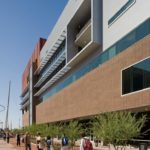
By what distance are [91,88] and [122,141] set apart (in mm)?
27365

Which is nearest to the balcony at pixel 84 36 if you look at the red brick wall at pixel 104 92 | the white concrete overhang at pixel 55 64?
the red brick wall at pixel 104 92

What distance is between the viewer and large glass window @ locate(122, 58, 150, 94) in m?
32.7

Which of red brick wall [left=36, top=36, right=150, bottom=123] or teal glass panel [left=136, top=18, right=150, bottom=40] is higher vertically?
teal glass panel [left=136, top=18, right=150, bottom=40]

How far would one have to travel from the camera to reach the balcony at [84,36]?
54.4 metres

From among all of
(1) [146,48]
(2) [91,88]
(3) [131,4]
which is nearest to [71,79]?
(2) [91,88]

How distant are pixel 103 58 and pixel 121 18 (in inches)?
209

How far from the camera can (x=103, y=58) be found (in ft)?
147

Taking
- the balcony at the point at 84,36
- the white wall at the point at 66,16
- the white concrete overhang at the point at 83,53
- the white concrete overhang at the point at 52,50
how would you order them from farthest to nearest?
the white concrete overhang at the point at 52,50 < the white wall at the point at 66,16 < the balcony at the point at 84,36 < the white concrete overhang at the point at 83,53

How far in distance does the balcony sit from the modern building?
0.01 meters

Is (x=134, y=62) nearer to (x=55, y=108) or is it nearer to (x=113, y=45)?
(x=113, y=45)

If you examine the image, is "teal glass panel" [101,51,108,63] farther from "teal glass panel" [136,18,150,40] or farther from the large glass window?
"teal glass panel" [136,18,150,40]

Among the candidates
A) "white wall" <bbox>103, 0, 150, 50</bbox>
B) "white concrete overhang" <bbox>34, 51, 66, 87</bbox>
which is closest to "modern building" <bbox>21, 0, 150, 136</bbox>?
"white wall" <bbox>103, 0, 150, 50</bbox>

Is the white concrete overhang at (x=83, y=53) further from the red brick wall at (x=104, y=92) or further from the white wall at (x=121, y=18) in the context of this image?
the red brick wall at (x=104, y=92)

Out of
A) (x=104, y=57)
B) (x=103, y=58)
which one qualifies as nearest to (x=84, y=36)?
(x=103, y=58)
